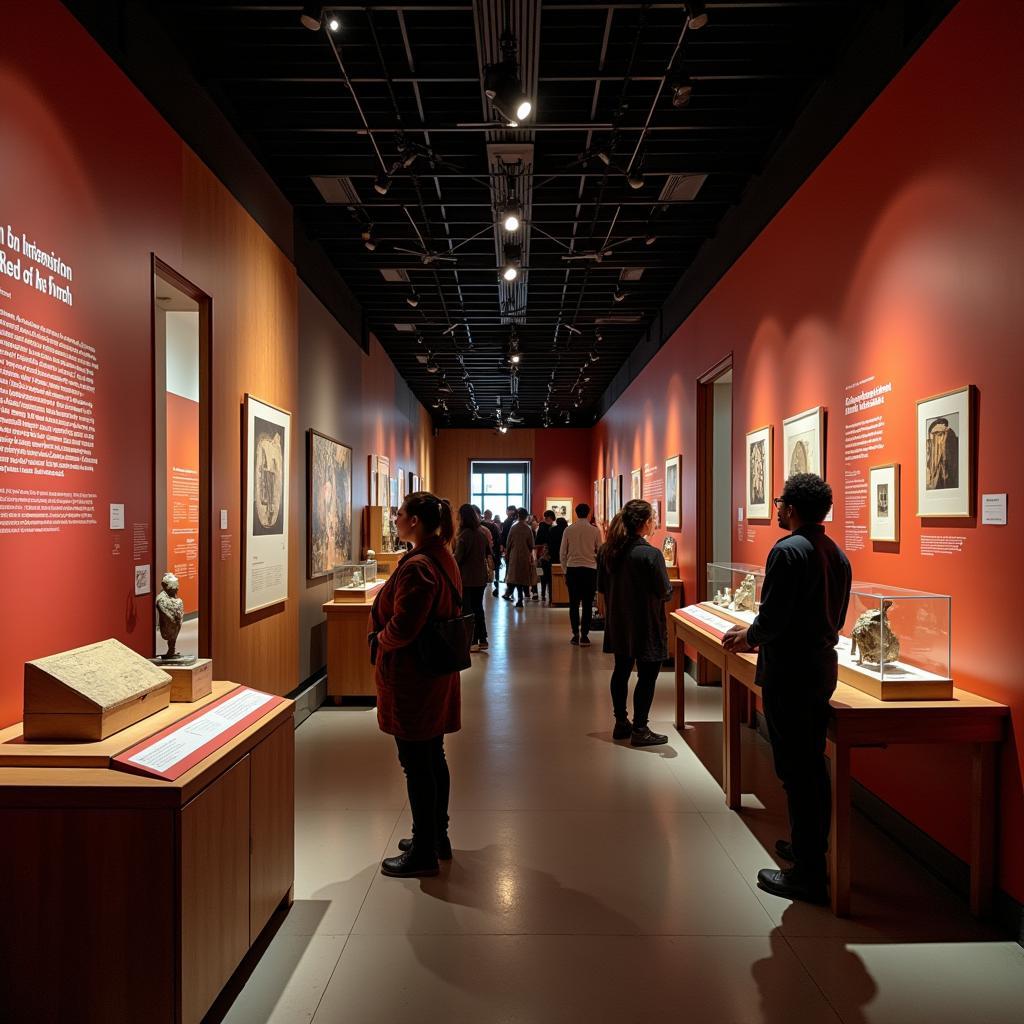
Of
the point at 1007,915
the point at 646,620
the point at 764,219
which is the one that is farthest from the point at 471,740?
the point at 764,219

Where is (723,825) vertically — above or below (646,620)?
below

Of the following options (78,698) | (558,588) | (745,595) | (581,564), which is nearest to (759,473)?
(745,595)

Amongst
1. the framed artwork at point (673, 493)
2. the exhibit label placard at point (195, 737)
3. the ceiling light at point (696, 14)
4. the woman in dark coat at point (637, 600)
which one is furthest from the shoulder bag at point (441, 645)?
the framed artwork at point (673, 493)

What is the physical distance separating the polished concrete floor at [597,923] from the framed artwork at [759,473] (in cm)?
194

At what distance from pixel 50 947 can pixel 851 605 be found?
360 centimetres

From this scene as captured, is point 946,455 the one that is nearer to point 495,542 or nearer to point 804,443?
point 804,443

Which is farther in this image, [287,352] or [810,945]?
[287,352]

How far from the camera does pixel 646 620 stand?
17.8ft

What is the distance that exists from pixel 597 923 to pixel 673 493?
6.52 m

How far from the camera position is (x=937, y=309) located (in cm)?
345

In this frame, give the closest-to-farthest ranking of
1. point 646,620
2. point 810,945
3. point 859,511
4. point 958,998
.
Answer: point 958,998 < point 810,945 < point 859,511 < point 646,620

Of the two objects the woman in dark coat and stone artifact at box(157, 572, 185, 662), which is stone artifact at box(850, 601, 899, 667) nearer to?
the woman in dark coat

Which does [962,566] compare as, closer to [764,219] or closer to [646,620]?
[646,620]

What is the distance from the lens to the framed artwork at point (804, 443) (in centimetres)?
473
